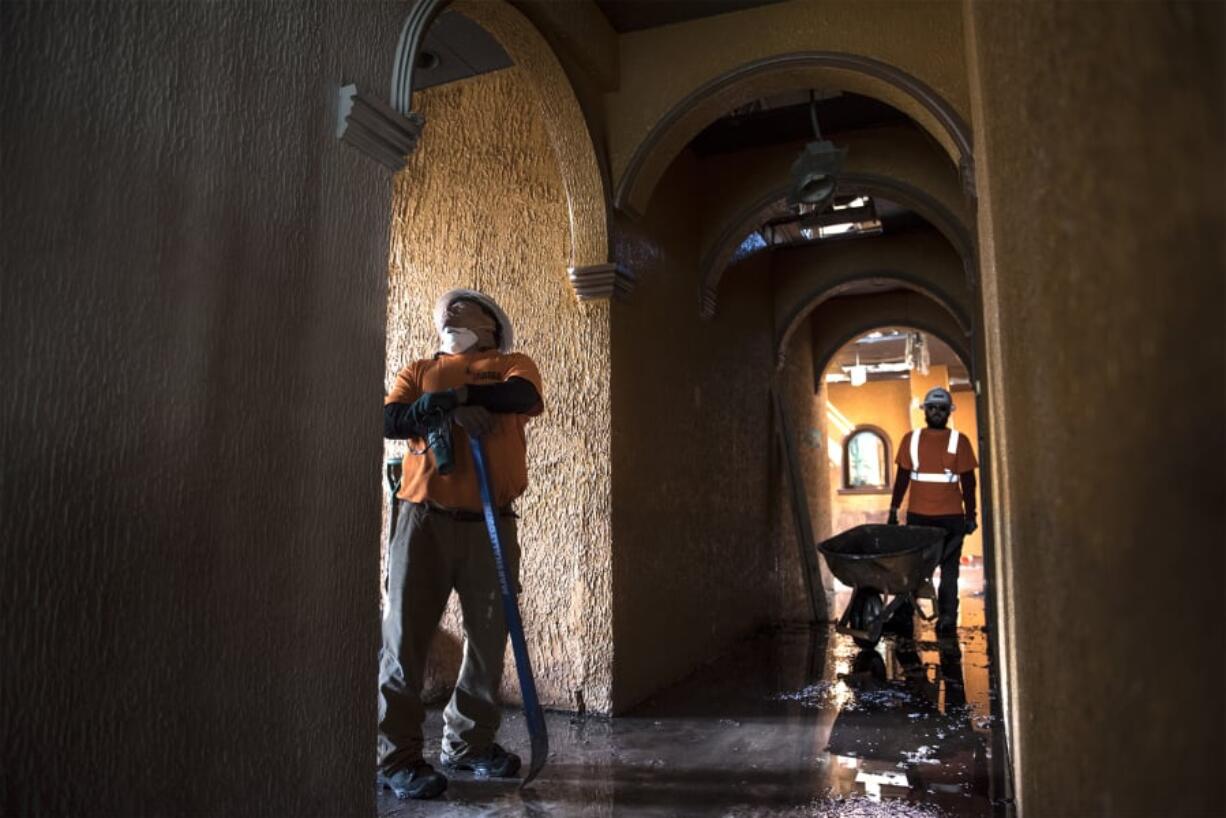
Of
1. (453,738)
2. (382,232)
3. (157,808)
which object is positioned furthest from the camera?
(453,738)

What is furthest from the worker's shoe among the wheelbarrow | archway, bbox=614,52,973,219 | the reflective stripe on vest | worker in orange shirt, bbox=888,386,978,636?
the reflective stripe on vest

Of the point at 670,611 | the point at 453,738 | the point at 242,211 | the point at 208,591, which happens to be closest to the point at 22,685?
the point at 208,591

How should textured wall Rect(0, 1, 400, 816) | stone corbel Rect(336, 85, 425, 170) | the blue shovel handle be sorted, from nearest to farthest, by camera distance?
textured wall Rect(0, 1, 400, 816) < stone corbel Rect(336, 85, 425, 170) < the blue shovel handle

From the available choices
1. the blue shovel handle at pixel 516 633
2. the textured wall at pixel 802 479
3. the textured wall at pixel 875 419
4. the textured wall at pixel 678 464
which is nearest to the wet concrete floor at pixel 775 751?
the blue shovel handle at pixel 516 633

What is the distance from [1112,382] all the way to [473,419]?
8.45ft

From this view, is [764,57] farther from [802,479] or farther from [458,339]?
[802,479]

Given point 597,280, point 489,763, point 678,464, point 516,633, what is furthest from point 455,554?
point 678,464

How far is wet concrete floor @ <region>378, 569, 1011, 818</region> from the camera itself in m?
2.57

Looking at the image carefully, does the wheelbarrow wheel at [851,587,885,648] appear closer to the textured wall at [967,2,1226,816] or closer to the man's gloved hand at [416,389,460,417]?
the man's gloved hand at [416,389,460,417]

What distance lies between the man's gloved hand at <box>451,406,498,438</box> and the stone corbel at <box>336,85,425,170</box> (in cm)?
84

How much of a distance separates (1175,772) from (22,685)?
1.54 metres

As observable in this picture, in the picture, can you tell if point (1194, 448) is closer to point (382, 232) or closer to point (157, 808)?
point (157, 808)

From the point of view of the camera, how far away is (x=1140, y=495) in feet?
1.04

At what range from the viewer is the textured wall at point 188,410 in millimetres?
1350
